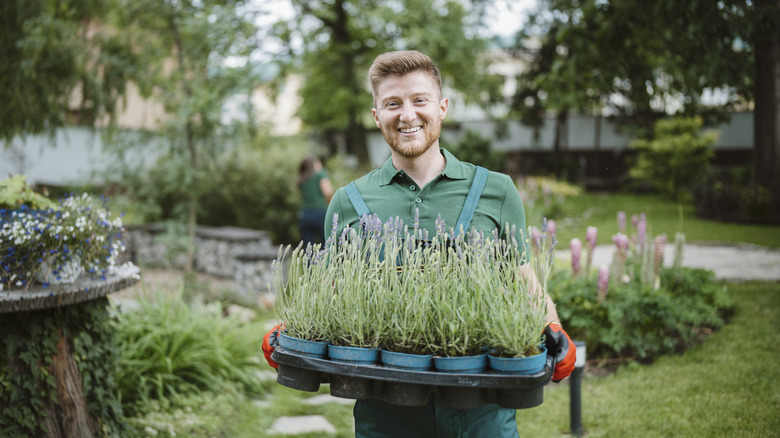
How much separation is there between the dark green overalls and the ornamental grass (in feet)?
0.88

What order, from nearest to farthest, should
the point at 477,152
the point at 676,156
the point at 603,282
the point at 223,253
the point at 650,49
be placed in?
the point at 603,282 < the point at 650,49 < the point at 223,253 < the point at 676,156 < the point at 477,152

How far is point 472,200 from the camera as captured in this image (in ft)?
6.94

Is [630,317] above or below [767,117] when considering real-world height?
below

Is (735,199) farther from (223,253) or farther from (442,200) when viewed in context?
(442,200)

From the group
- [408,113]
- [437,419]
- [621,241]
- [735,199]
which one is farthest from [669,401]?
[735,199]

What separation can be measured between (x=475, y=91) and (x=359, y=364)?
18.3 metres

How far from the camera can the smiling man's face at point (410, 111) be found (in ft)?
6.86

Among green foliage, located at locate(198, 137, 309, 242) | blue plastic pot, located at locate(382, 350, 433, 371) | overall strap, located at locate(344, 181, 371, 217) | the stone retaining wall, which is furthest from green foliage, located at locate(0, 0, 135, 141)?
blue plastic pot, located at locate(382, 350, 433, 371)

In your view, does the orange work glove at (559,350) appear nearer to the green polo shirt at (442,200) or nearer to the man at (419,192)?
the man at (419,192)

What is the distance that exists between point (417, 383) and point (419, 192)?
0.82 m

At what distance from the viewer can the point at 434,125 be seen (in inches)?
83.6

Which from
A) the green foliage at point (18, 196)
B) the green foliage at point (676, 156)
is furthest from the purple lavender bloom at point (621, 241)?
the green foliage at point (676, 156)

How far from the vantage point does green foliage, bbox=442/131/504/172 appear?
19986mm

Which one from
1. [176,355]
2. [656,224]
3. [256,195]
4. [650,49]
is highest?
[650,49]
